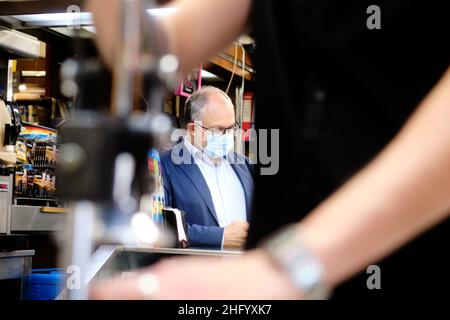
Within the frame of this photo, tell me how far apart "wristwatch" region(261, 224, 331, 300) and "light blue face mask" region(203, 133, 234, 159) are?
11.7 feet

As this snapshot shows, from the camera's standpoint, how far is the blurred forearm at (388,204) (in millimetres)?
379

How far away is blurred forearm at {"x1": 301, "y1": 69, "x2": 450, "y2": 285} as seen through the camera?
379 mm

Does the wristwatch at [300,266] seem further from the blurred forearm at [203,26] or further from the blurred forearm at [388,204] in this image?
the blurred forearm at [203,26]

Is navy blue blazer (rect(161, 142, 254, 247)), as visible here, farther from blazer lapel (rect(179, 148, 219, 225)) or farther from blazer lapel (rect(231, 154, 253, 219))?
blazer lapel (rect(231, 154, 253, 219))

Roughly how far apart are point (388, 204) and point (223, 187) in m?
3.52

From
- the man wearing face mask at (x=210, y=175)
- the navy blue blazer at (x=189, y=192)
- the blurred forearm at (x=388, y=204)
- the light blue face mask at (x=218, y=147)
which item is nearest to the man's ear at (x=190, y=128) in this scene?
the man wearing face mask at (x=210, y=175)

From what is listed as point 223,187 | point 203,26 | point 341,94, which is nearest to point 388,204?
point 341,94

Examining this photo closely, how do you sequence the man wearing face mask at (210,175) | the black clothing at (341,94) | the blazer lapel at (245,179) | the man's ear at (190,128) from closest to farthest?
the black clothing at (341,94)
the man wearing face mask at (210,175)
the blazer lapel at (245,179)
the man's ear at (190,128)

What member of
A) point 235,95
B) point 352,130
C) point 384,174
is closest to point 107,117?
point 384,174

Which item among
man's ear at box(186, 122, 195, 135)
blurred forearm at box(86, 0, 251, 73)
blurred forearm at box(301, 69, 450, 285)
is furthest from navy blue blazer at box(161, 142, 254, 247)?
blurred forearm at box(301, 69, 450, 285)

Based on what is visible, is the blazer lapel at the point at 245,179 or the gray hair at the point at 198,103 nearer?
the blazer lapel at the point at 245,179

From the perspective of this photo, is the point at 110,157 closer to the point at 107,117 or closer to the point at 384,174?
the point at 107,117
